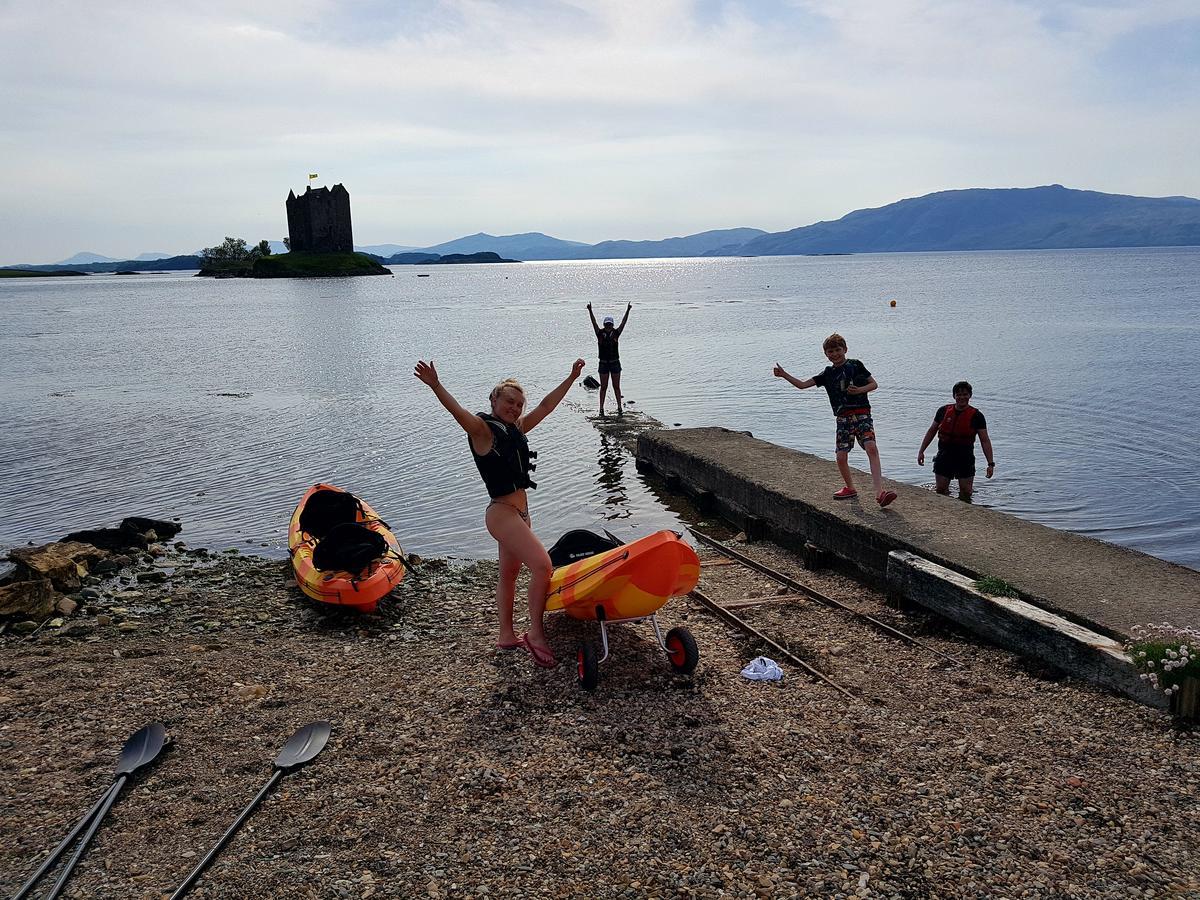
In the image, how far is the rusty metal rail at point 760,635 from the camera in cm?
741

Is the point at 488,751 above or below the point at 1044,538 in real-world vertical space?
below

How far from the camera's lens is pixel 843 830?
5.27 meters

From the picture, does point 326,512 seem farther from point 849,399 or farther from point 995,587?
point 995,587

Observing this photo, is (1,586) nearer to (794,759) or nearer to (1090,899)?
(794,759)

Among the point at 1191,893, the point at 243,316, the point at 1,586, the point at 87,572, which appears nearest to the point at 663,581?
the point at 1191,893

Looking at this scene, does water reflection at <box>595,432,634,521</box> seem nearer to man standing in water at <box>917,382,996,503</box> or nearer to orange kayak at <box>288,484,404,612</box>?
orange kayak at <box>288,484,404,612</box>

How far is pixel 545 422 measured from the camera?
22.0m

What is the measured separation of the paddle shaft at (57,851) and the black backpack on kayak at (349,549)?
4.09 metres

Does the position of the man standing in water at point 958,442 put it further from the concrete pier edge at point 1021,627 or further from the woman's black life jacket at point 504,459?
the woman's black life jacket at point 504,459

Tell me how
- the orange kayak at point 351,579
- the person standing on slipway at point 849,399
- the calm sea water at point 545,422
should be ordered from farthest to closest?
the calm sea water at point 545,422 → the person standing on slipway at point 849,399 → the orange kayak at point 351,579

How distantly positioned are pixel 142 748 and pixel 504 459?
3.37 meters

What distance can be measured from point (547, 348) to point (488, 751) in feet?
128

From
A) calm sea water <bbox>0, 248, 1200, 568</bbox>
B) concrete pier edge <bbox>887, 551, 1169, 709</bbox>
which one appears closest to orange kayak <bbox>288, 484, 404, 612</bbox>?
calm sea water <bbox>0, 248, 1200, 568</bbox>

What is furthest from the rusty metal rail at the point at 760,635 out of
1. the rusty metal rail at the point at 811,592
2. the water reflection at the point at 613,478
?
the water reflection at the point at 613,478
